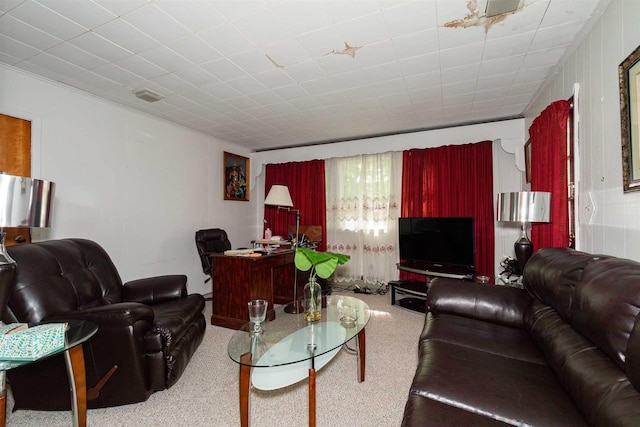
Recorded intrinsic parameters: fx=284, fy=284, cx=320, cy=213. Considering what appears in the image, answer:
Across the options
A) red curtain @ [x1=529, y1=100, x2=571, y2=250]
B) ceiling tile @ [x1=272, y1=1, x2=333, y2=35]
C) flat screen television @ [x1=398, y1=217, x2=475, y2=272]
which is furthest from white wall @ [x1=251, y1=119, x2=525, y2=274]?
ceiling tile @ [x1=272, y1=1, x2=333, y2=35]

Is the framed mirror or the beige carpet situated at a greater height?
the framed mirror

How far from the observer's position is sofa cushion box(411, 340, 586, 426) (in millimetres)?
1042

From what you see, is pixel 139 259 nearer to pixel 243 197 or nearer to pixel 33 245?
pixel 33 245

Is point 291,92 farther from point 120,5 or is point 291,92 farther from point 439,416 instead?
point 439,416

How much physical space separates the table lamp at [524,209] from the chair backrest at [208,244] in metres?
3.35

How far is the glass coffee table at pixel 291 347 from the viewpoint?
144cm

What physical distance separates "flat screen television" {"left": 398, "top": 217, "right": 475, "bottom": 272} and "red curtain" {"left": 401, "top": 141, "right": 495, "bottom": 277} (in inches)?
17.3

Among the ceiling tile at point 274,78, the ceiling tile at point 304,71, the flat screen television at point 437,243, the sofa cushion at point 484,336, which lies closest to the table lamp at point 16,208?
the ceiling tile at point 274,78

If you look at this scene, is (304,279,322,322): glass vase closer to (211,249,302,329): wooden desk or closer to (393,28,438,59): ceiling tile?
(211,249,302,329): wooden desk

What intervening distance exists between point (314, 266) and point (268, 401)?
35.2 inches

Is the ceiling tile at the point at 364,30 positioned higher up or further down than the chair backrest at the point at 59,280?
higher up

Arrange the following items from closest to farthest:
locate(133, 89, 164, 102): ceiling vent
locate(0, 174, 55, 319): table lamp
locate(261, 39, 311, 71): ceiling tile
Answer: locate(0, 174, 55, 319): table lamp < locate(261, 39, 311, 71): ceiling tile < locate(133, 89, 164, 102): ceiling vent

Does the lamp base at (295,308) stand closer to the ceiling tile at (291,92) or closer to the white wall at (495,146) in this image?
the ceiling tile at (291,92)

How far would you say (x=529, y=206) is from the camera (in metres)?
2.38
